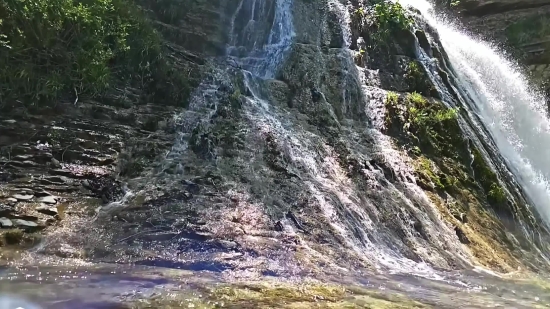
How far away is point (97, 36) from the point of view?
27.6 ft

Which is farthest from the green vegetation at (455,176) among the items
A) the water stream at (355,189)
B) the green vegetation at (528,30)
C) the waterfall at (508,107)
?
the green vegetation at (528,30)

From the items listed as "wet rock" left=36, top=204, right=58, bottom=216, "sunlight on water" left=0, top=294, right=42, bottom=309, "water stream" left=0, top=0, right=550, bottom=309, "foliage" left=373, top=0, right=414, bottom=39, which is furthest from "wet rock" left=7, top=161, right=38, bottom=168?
"foliage" left=373, top=0, right=414, bottom=39

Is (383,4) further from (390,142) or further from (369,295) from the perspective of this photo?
(369,295)

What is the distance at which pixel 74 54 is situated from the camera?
802 centimetres

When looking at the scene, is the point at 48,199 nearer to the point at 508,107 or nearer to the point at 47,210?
the point at 47,210

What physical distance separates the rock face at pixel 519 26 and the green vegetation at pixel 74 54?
16.4 metres

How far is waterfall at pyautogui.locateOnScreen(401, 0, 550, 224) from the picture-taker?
13906mm

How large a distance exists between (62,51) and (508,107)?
1484 cm

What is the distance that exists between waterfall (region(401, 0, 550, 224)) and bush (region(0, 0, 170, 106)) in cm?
986

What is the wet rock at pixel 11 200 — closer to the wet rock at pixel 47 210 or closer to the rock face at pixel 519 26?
the wet rock at pixel 47 210

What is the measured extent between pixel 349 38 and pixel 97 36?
7.74 m

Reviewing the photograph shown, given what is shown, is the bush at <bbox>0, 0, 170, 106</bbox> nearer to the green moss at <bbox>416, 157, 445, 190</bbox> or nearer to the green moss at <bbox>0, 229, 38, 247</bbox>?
the green moss at <bbox>0, 229, 38, 247</bbox>

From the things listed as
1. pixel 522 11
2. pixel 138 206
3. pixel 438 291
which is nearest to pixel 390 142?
pixel 438 291

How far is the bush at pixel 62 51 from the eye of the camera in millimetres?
7391
